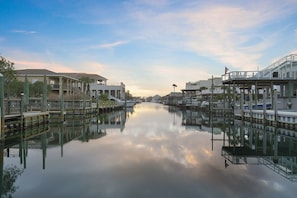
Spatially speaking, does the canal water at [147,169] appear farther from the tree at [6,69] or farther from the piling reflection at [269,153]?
the tree at [6,69]

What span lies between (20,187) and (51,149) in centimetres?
688

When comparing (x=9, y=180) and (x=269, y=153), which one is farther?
(x=269, y=153)

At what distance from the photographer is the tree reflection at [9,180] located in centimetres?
803

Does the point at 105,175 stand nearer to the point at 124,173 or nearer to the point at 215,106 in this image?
the point at 124,173

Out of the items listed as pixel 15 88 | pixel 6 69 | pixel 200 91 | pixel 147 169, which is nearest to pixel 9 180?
pixel 147 169

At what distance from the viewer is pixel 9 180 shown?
9219 mm

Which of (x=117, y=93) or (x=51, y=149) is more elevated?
(x=117, y=93)

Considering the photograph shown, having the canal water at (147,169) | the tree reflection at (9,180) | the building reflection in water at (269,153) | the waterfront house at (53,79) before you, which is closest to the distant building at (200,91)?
the waterfront house at (53,79)

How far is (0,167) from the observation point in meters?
10.9

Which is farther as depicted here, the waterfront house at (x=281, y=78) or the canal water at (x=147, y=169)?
the waterfront house at (x=281, y=78)

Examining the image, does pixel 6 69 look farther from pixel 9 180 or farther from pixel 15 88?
pixel 9 180

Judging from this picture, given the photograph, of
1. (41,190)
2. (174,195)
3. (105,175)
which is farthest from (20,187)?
(174,195)

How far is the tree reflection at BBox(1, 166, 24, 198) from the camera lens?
8028 mm

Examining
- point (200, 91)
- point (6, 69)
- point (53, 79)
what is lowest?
point (200, 91)
